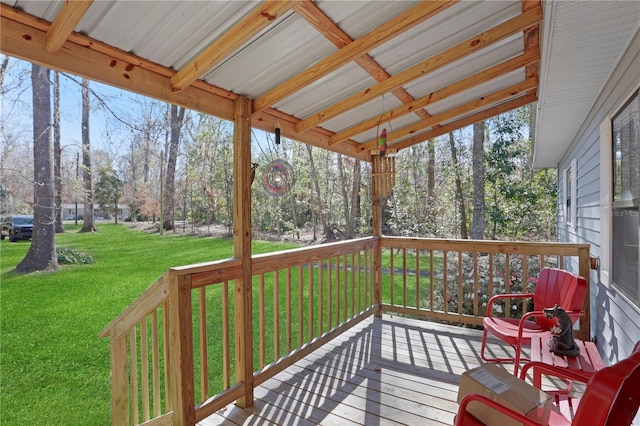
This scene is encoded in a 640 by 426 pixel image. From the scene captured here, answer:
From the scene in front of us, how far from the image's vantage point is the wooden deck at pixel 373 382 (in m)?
2.19

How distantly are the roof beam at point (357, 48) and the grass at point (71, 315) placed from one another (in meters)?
3.59

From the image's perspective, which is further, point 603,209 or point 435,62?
point 603,209

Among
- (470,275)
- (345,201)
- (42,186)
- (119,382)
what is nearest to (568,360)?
(119,382)

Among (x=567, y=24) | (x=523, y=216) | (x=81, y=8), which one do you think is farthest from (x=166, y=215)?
(x=523, y=216)

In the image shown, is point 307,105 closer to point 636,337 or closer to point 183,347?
point 183,347

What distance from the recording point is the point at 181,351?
1.95 metres

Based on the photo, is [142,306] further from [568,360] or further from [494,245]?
[494,245]

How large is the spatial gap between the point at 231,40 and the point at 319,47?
59 centimetres

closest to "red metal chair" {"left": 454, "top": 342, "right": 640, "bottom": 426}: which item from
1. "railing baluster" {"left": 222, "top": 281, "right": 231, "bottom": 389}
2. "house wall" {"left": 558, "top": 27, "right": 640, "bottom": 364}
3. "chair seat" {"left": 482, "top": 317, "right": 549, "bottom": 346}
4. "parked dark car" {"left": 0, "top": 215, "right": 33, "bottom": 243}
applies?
"house wall" {"left": 558, "top": 27, "right": 640, "bottom": 364}

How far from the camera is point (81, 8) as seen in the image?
1.29m

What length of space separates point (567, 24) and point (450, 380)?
8.16 ft

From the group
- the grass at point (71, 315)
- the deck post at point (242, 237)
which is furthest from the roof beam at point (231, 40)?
the grass at point (71, 315)

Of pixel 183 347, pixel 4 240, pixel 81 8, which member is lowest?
pixel 183 347

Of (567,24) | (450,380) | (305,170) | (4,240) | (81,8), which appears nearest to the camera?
(81,8)
